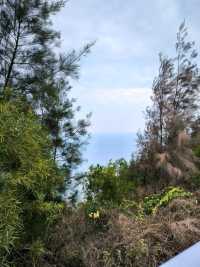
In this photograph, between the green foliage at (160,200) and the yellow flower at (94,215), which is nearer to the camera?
the yellow flower at (94,215)

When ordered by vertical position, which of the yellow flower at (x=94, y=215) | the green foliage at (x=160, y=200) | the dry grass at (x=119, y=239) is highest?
the green foliage at (x=160, y=200)

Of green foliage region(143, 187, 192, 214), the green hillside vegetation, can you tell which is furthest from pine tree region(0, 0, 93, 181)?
green foliage region(143, 187, 192, 214)

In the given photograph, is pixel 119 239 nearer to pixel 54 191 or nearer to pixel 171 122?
pixel 54 191

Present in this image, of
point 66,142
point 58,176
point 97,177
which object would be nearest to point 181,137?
point 66,142

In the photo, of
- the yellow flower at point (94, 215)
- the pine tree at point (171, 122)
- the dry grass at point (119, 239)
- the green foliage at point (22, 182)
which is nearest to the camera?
the green foliage at point (22, 182)

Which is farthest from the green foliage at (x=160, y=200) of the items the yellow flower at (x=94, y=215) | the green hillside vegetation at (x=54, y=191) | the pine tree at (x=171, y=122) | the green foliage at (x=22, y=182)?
the pine tree at (x=171, y=122)

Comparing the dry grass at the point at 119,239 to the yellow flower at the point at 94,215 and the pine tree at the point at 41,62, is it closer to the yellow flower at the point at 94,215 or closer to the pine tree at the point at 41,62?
the yellow flower at the point at 94,215

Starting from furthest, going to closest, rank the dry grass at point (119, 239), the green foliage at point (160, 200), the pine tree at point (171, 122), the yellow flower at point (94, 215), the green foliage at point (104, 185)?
the pine tree at point (171, 122), the green foliage at point (104, 185), the green foliage at point (160, 200), the yellow flower at point (94, 215), the dry grass at point (119, 239)

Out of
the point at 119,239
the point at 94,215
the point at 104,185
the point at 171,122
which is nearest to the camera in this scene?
the point at 119,239

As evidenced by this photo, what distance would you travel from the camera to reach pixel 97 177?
7074 millimetres

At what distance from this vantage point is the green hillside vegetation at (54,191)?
15.1 ft

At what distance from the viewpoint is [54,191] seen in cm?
572

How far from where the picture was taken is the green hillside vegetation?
4613mm

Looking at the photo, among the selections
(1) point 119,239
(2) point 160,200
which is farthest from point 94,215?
(2) point 160,200
